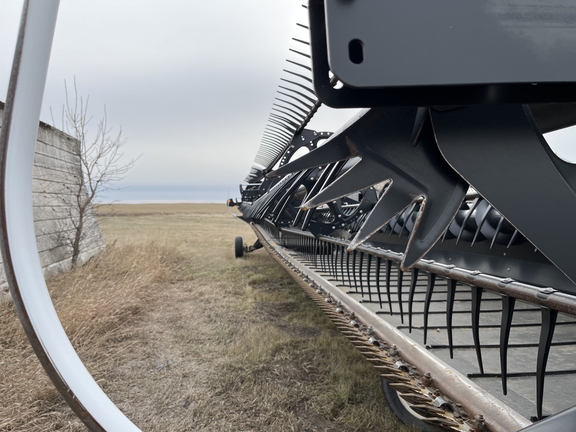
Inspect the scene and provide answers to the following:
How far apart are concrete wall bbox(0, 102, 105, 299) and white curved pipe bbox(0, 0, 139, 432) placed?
5349 mm

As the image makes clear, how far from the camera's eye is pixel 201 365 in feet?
9.74

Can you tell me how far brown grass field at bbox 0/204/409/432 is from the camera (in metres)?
2.24

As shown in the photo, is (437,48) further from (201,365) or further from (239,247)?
(239,247)

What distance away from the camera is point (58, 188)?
6355mm

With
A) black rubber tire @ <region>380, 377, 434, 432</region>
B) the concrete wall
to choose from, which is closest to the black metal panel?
black rubber tire @ <region>380, 377, 434, 432</region>

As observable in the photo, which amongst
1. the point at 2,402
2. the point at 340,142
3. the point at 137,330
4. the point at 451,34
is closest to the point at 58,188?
the point at 137,330

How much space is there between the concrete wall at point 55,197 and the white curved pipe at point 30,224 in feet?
17.6

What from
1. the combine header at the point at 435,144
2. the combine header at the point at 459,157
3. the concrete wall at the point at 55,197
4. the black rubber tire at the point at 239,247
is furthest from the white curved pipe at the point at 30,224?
the black rubber tire at the point at 239,247

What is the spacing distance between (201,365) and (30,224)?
102 inches

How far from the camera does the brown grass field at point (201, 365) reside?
2.24 metres

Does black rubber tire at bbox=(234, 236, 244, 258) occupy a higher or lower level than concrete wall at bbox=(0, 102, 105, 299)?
lower

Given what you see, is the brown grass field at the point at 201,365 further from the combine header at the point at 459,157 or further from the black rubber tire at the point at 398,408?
the combine header at the point at 459,157

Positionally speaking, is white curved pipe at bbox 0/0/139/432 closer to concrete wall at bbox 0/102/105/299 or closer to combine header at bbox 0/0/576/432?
combine header at bbox 0/0/576/432

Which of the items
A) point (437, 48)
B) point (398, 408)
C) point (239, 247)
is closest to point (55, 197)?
point (239, 247)
